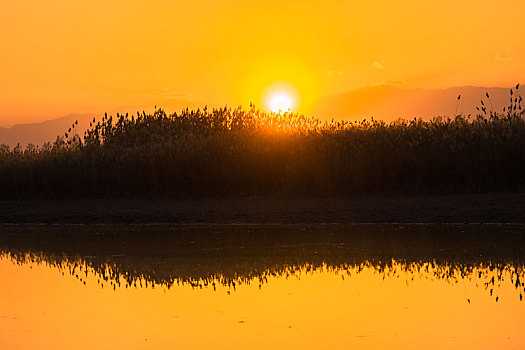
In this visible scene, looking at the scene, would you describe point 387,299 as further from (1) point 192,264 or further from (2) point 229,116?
(2) point 229,116

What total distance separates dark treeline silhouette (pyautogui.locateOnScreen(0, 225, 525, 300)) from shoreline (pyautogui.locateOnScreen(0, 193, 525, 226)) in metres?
0.72

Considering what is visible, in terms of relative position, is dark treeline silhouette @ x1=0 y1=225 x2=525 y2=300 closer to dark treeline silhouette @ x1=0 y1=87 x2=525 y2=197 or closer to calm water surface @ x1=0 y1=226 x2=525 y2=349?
calm water surface @ x1=0 y1=226 x2=525 y2=349

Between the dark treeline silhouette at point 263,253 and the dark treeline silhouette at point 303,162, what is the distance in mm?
3638

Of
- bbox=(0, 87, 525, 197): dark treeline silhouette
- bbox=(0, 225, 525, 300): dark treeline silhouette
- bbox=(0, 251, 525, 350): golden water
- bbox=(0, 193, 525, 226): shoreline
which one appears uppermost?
bbox=(0, 87, 525, 197): dark treeline silhouette

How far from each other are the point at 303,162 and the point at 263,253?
842 cm

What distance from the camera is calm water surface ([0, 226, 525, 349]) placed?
315 inches

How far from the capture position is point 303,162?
73.9 feet

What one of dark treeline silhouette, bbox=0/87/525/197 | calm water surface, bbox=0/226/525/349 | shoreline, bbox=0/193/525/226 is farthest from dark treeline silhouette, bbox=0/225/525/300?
dark treeline silhouette, bbox=0/87/525/197

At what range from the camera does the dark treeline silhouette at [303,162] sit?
21578 mm

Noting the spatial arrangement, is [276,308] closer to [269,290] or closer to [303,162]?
[269,290]

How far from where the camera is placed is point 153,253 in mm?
14680

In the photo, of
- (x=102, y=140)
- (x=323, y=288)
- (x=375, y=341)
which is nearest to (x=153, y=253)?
(x=323, y=288)

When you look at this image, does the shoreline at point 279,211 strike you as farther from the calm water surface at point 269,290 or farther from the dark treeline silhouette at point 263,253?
the calm water surface at point 269,290

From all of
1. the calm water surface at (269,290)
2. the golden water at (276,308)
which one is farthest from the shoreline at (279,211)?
the golden water at (276,308)
